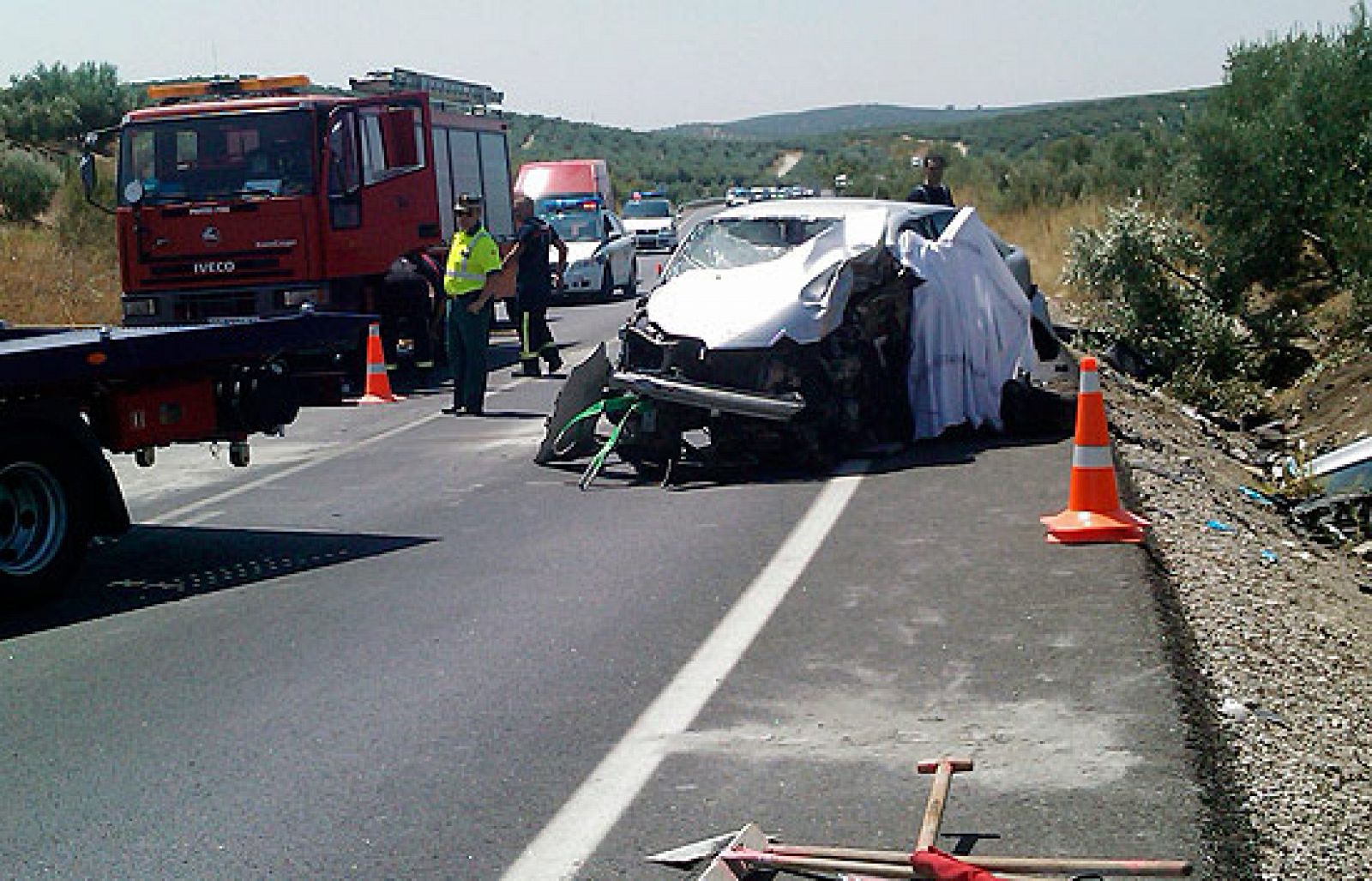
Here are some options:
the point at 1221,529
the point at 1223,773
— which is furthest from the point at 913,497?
the point at 1223,773

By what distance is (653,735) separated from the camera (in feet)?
20.5

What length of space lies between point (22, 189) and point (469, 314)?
20.8 metres

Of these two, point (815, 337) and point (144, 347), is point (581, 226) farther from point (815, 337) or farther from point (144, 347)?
point (144, 347)

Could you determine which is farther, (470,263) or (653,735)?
(470,263)

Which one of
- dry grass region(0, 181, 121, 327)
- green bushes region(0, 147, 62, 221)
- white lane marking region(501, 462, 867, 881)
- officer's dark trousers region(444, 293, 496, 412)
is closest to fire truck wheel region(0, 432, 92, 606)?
white lane marking region(501, 462, 867, 881)

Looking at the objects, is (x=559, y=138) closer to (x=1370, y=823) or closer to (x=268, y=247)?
(x=268, y=247)

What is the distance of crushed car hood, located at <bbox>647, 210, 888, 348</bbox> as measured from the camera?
1166cm

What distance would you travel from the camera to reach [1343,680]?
698 centimetres

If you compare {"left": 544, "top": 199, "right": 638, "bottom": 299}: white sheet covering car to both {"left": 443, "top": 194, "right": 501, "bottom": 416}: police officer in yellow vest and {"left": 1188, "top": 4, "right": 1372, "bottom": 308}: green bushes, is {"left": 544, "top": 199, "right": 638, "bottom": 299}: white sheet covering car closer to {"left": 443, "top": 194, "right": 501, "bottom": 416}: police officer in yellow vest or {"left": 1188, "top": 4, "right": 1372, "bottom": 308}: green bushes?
{"left": 1188, "top": 4, "right": 1372, "bottom": 308}: green bushes

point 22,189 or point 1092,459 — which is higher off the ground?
point 22,189

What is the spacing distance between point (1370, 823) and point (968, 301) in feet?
26.2

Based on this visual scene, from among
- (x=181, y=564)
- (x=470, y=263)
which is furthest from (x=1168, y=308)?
(x=181, y=564)

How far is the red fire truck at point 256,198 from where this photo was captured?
59.0ft

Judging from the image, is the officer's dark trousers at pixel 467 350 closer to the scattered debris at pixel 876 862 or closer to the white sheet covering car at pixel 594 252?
the scattered debris at pixel 876 862
